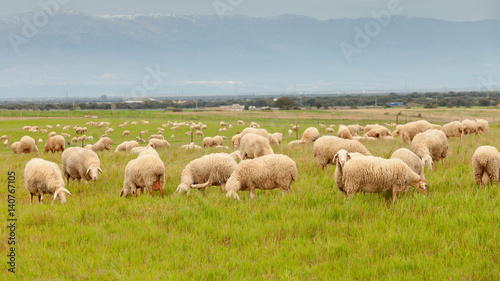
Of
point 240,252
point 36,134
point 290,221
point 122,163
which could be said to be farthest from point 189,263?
point 36,134

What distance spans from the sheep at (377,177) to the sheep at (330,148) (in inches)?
155

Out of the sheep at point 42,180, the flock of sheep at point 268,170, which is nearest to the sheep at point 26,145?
the flock of sheep at point 268,170

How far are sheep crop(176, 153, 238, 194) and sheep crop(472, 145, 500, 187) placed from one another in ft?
17.5

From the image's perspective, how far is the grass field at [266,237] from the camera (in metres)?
4.84

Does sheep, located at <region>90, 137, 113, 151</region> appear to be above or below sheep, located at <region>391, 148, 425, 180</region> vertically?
below

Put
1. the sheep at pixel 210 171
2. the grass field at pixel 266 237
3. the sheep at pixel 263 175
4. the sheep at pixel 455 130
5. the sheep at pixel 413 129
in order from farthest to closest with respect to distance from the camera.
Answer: the sheep at pixel 455 130, the sheep at pixel 413 129, the sheep at pixel 210 171, the sheep at pixel 263 175, the grass field at pixel 266 237

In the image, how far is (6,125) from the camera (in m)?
53.4

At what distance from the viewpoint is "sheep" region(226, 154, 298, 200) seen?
27.1 feet

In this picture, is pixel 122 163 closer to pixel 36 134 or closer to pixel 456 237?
pixel 456 237

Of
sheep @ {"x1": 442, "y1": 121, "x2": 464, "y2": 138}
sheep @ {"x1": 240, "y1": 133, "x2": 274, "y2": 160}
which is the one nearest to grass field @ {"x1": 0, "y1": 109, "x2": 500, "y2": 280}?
sheep @ {"x1": 240, "y1": 133, "x2": 274, "y2": 160}

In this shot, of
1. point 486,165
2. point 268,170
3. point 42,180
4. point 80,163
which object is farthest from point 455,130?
point 42,180

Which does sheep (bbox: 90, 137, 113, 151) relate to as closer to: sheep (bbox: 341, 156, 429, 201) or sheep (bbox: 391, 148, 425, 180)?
sheep (bbox: 391, 148, 425, 180)

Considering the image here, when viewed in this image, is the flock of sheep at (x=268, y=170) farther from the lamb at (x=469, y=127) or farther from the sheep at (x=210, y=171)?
the lamb at (x=469, y=127)

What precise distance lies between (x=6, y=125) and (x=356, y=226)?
194 feet
